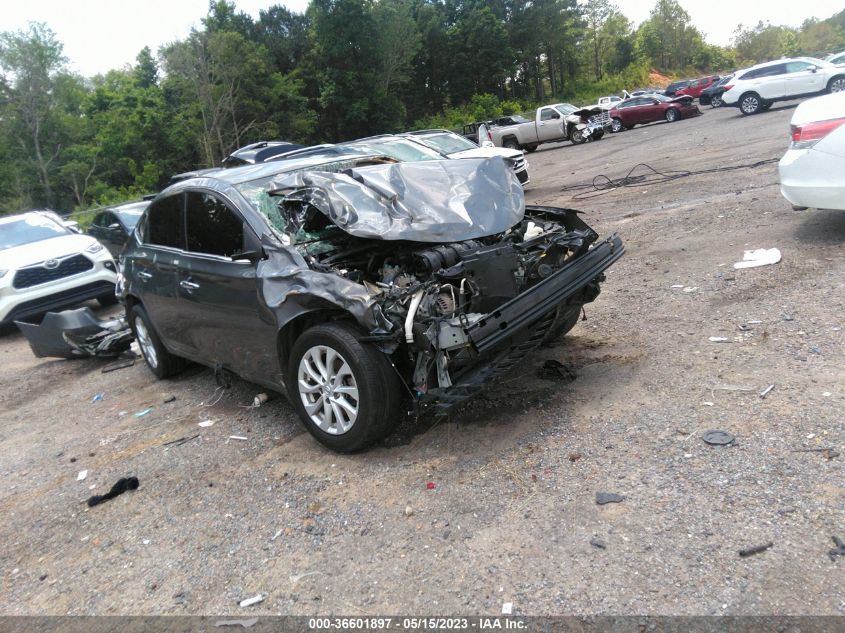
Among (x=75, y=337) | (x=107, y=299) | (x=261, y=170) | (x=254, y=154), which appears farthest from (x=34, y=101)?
(x=261, y=170)

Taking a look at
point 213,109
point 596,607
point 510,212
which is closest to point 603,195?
point 510,212

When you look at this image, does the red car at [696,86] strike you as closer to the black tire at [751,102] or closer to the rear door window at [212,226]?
the black tire at [751,102]

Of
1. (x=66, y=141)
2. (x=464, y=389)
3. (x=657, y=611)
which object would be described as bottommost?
(x=657, y=611)

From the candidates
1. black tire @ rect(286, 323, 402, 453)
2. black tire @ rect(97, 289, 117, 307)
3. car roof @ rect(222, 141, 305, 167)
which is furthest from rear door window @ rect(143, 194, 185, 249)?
car roof @ rect(222, 141, 305, 167)

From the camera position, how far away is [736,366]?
4430mm

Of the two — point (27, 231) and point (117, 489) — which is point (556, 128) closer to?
point (27, 231)

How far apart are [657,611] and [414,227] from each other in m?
2.74

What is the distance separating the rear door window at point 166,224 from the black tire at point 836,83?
2529 centimetres

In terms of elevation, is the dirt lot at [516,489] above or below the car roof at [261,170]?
below

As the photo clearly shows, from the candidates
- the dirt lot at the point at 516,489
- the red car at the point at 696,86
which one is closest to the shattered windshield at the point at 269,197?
the dirt lot at the point at 516,489

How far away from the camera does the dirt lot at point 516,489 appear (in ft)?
9.10

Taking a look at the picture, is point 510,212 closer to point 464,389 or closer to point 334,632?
point 464,389

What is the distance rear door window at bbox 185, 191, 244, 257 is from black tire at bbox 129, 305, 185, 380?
1.46 metres

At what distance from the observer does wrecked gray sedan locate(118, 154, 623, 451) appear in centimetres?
382
